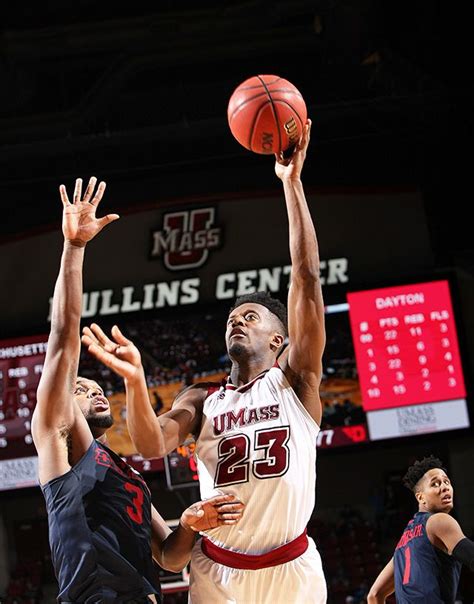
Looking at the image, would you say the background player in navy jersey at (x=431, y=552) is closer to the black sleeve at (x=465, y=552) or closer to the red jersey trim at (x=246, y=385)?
the black sleeve at (x=465, y=552)

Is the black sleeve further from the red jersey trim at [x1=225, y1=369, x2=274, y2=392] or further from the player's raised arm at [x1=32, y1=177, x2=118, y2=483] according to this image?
the player's raised arm at [x1=32, y1=177, x2=118, y2=483]

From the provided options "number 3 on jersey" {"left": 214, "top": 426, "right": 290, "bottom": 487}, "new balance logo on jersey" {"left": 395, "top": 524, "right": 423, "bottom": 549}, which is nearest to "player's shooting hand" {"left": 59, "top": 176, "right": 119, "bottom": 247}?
"number 3 on jersey" {"left": 214, "top": 426, "right": 290, "bottom": 487}

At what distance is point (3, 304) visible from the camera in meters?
13.7

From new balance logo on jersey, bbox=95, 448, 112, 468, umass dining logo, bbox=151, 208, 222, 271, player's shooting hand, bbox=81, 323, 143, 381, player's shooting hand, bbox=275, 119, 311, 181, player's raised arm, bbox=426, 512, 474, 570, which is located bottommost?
player's raised arm, bbox=426, 512, 474, 570

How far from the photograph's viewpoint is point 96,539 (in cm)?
359

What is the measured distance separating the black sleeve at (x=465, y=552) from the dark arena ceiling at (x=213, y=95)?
785 centimetres

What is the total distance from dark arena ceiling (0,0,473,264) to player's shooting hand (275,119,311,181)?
7.74m

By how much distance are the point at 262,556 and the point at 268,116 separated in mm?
1976

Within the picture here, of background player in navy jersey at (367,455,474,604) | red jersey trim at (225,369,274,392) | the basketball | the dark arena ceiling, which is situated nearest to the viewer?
red jersey trim at (225,369,274,392)

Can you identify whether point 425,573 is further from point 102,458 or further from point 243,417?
point 102,458

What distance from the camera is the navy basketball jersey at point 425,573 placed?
18.3 ft

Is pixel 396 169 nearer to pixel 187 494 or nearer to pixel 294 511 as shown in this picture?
pixel 187 494

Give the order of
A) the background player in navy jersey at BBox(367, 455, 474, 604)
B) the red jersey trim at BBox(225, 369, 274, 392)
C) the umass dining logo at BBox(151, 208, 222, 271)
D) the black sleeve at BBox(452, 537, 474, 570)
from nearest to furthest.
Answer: the red jersey trim at BBox(225, 369, 274, 392), the black sleeve at BBox(452, 537, 474, 570), the background player in navy jersey at BBox(367, 455, 474, 604), the umass dining logo at BBox(151, 208, 222, 271)

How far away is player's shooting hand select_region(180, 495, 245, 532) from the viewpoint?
3547 millimetres
